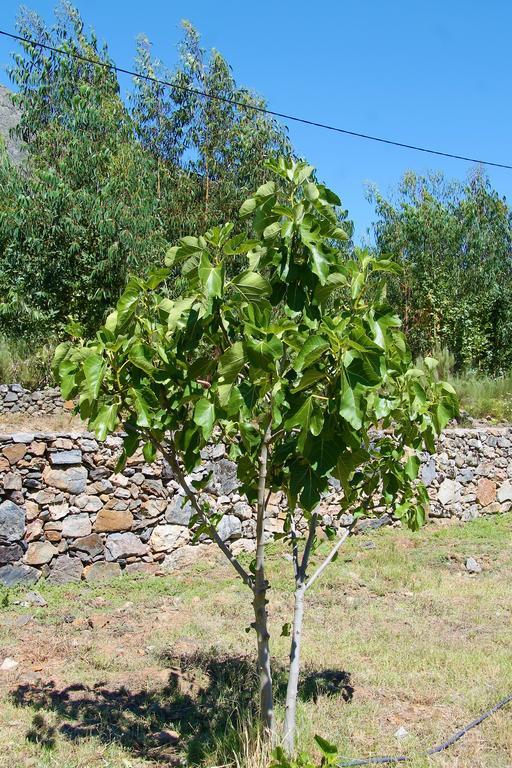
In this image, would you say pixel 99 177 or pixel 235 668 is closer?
pixel 235 668

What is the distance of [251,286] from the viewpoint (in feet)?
8.93

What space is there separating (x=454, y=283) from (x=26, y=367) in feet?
37.7

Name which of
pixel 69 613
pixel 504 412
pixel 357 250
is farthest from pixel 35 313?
pixel 357 250

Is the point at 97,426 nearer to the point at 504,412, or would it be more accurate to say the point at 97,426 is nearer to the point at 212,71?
the point at 504,412

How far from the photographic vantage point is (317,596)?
6.59m

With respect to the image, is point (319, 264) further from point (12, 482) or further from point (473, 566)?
point (473, 566)

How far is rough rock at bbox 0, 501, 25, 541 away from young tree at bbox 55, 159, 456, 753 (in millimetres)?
3945

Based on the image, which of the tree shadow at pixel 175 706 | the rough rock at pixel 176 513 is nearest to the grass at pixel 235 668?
the tree shadow at pixel 175 706

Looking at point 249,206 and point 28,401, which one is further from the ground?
point 249,206

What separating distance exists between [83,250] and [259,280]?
1012cm

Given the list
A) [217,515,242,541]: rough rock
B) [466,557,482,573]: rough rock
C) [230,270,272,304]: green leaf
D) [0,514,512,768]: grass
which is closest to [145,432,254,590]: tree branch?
[0,514,512,768]: grass

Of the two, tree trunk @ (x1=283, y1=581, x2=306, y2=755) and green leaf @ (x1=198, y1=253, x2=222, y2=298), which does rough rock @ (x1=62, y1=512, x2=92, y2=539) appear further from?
green leaf @ (x1=198, y1=253, x2=222, y2=298)

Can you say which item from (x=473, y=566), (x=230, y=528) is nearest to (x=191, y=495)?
(x=230, y=528)

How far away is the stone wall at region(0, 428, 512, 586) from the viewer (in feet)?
22.5
